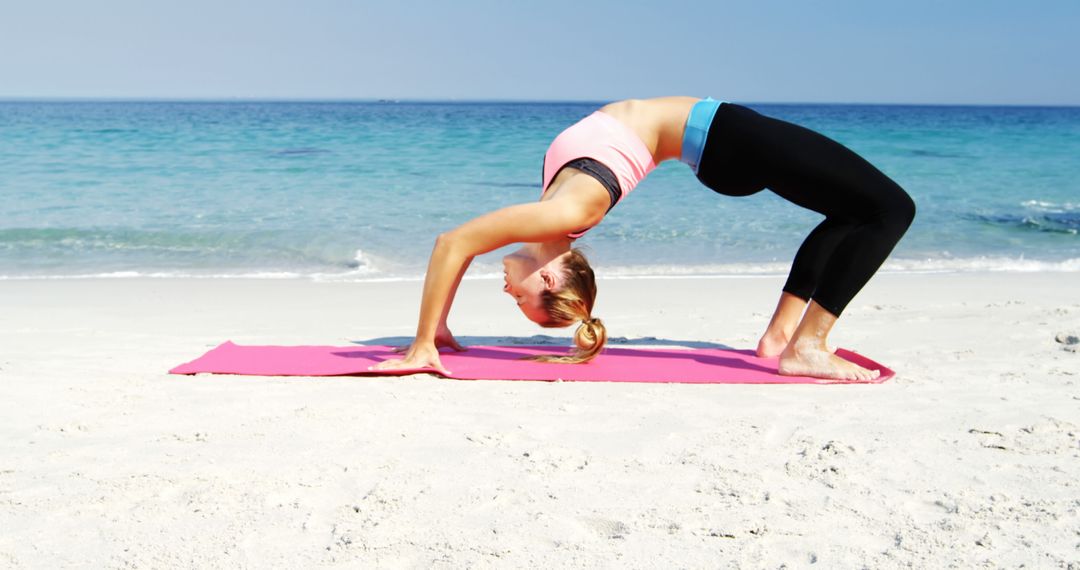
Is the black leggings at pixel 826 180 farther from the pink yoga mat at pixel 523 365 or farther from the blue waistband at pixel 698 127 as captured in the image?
the pink yoga mat at pixel 523 365

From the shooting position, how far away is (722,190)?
149 inches

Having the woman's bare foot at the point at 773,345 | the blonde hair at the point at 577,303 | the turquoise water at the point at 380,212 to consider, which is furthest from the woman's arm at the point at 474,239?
the turquoise water at the point at 380,212

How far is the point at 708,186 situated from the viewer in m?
3.65

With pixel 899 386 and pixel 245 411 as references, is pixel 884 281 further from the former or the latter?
pixel 245 411

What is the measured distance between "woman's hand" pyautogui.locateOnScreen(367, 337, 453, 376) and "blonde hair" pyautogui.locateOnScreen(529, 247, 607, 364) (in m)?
0.43

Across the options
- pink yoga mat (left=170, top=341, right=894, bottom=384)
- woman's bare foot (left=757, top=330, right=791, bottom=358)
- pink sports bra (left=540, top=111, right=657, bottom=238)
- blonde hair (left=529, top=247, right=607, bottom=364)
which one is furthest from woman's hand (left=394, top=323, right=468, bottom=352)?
woman's bare foot (left=757, top=330, right=791, bottom=358)

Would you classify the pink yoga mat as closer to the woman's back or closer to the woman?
the woman

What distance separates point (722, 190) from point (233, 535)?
2.29 meters

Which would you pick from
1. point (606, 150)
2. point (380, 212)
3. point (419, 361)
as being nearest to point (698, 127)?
point (606, 150)

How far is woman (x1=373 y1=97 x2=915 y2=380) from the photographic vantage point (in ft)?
11.7

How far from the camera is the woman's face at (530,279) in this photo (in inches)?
145

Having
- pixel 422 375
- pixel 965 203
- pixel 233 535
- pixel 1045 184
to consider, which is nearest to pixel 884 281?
pixel 422 375

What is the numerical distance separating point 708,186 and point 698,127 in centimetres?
21

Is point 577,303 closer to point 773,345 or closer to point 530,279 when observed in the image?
point 530,279
